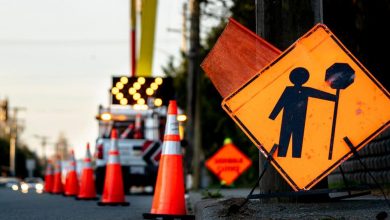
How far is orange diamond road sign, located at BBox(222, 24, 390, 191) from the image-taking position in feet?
22.2

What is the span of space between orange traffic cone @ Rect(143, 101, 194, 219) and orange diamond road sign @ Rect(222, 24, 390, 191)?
2156mm

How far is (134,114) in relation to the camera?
23.7 metres

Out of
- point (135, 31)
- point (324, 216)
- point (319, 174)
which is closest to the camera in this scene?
point (324, 216)

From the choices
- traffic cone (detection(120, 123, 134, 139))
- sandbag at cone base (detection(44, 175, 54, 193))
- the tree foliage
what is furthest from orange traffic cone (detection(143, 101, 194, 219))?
the tree foliage

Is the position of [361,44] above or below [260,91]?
above

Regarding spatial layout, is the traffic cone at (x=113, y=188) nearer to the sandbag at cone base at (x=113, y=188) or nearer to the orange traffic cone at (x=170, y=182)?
the sandbag at cone base at (x=113, y=188)

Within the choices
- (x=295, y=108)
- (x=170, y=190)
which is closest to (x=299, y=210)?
(x=295, y=108)

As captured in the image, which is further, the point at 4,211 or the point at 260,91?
the point at 4,211

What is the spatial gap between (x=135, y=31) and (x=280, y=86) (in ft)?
74.4

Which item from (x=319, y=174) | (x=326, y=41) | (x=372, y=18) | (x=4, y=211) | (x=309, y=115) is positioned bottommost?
(x=4, y=211)

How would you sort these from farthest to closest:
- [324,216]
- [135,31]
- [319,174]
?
[135,31] → [319,174] → [324,216]

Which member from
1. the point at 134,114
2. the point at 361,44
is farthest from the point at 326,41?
the point at 134,114

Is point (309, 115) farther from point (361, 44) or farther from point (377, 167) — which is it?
point (361, 44)

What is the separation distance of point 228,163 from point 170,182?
52.6 ft
